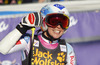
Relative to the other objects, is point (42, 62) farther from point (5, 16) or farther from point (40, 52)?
point (5, 16)

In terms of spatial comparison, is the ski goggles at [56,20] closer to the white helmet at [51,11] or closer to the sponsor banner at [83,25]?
the white helmet at [51,11]

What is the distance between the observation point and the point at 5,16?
378 cm

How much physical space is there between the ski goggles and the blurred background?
1323 millimetres

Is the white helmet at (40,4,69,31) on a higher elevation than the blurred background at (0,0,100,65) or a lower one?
higher

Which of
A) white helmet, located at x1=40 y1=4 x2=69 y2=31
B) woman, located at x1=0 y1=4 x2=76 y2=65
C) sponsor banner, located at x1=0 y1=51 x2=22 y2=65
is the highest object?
white helmet, located at x1=40 y1=4 x2=69 y2=31

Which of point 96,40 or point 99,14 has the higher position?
point 99,14

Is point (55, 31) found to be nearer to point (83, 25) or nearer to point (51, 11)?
point (51, 11)

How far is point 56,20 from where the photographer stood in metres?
2.56

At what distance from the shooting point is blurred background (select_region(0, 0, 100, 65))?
3.81 meters

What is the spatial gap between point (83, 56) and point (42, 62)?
1.47m

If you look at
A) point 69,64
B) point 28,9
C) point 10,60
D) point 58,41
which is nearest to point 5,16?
point 28,9

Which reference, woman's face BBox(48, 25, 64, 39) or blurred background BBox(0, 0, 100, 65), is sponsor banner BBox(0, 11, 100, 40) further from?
woman's face BBox(48, 25, 64, 39)

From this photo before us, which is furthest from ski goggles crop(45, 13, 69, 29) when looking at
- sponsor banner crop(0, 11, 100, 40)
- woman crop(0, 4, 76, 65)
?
sponsor banner crop(0, 11, 100, 40)

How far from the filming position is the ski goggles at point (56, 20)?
2551 mm
